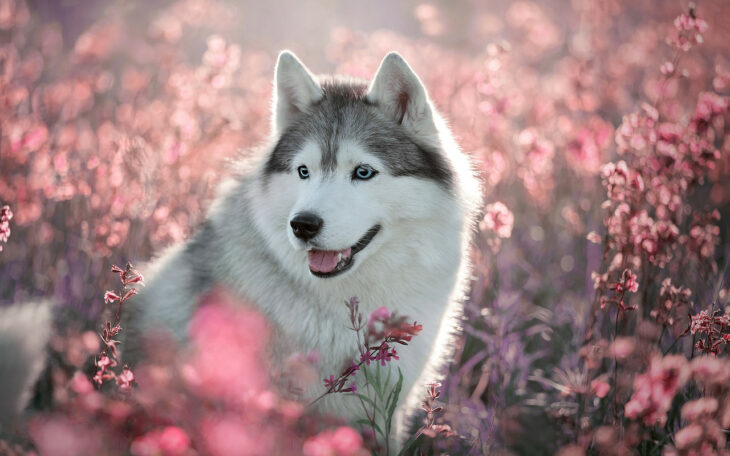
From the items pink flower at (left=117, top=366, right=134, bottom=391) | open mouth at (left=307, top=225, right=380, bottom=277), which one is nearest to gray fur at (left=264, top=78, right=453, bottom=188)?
open mouth at (left=307, top=225, right=380, bottom=277)

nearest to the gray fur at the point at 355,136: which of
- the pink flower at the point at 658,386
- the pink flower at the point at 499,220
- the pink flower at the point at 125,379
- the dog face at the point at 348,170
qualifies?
the dog face at the point at 348,170

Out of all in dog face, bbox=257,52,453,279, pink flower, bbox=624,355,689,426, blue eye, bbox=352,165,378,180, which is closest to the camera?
pink flower, bbox=624,355,689,426

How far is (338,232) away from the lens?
2.37 meters

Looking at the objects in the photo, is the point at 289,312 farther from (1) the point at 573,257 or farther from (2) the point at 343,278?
(1) the point at 573,257

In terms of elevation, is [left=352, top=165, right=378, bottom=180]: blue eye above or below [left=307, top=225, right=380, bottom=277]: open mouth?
above

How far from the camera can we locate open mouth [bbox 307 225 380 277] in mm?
2461

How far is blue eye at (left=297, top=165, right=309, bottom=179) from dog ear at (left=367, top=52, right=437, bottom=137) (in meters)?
0.50

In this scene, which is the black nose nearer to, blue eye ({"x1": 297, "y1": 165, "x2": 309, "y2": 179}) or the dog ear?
blue eye ({"x1": 297, "y1": 165, "x2": 309, "y2": 179})

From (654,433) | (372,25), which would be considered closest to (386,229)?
(654,433)

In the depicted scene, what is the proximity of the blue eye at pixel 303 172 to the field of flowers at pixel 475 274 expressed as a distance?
701 mm

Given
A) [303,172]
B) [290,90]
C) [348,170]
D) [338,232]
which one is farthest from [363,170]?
[290,90]

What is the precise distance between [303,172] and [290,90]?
480 mm

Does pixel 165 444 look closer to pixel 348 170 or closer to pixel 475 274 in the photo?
pixel 348 170

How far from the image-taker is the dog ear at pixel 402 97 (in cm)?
268
